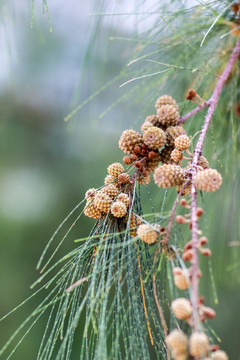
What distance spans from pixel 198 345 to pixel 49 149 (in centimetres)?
222

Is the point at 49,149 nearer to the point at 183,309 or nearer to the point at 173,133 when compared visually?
the point at 173,133

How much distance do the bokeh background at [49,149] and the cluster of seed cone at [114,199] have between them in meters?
1.28

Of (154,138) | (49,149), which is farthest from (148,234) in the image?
(49,149)

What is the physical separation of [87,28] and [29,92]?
176 cm

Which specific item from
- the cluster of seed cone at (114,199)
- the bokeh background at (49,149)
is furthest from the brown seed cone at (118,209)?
the bokeh background at (49,149)

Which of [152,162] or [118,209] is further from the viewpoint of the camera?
[152,162]

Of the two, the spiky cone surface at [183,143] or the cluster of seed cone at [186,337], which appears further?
the spiky cone surface at [183,143]

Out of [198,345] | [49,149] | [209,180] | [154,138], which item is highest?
[49,149]

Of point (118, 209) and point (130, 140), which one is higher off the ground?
point (130, 140)

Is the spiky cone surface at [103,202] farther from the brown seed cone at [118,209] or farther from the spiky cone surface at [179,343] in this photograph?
the spiky cone surface at [179,343]

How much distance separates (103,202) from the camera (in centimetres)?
49

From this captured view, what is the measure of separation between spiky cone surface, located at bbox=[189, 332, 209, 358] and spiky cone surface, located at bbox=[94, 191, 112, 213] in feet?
0.77

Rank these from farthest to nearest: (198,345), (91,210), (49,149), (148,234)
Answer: (49,149)
(91,210)
(148,234)
(198,345)

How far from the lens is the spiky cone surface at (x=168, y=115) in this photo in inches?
22.8
